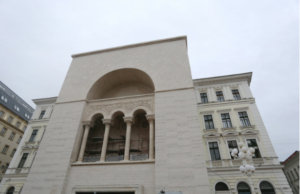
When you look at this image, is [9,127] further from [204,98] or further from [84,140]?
[204,98]

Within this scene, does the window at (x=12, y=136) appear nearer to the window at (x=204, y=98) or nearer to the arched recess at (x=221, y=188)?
the window at (x=204, y=98)

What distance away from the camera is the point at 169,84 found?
551 inches

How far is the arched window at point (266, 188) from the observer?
547 inches

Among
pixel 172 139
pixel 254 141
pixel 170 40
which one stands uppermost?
pixel 170 40

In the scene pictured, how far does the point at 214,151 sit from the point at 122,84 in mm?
10945

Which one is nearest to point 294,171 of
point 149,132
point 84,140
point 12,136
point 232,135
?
point 232,135

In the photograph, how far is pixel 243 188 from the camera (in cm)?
1441

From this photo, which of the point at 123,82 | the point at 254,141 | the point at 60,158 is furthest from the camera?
the point at 123,82

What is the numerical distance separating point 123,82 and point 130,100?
3.62m

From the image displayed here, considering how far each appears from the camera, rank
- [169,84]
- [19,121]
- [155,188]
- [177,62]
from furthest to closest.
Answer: [19,121], [177,62], [169,84], [155,188]

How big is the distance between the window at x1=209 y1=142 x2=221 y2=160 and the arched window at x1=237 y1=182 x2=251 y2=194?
2588 mm

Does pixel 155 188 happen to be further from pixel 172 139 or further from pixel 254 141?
pixel 254 141

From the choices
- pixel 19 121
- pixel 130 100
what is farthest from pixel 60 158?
pixel 19 121

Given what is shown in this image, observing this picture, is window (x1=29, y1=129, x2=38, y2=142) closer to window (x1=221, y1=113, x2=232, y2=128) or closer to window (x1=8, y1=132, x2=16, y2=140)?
window (x1=8, y1=132, x2=16, y2=140)
